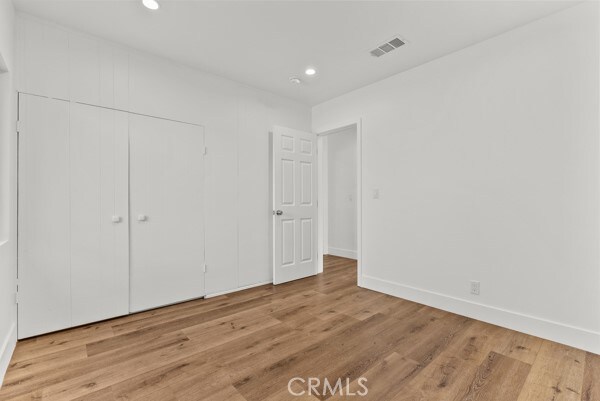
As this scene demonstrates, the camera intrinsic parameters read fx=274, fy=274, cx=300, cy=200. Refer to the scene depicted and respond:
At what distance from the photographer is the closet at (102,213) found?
7.22ft

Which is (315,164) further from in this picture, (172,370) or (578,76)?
(172,370)

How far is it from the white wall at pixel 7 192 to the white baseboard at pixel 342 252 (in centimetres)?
461

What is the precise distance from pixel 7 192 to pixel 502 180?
3.96 meters

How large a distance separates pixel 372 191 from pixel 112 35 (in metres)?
3.12

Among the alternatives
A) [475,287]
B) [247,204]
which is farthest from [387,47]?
[475,287]

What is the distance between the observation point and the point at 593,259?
204 centimetres

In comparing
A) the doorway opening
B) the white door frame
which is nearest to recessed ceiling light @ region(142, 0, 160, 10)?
the white door frame

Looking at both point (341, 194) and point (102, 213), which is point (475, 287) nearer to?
point (341, 194)

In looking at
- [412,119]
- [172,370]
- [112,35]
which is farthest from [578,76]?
[112,35]

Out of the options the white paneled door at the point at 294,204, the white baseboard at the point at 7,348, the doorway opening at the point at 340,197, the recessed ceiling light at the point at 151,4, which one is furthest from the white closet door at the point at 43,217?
the doorway opening at the point at 340,197

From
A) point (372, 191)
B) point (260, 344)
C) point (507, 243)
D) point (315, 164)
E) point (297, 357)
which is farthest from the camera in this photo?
point (315, 164)

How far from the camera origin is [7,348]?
1.82 meters

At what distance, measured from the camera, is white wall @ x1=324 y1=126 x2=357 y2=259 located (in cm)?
547

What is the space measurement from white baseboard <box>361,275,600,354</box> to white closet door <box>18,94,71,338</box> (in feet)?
10.5
